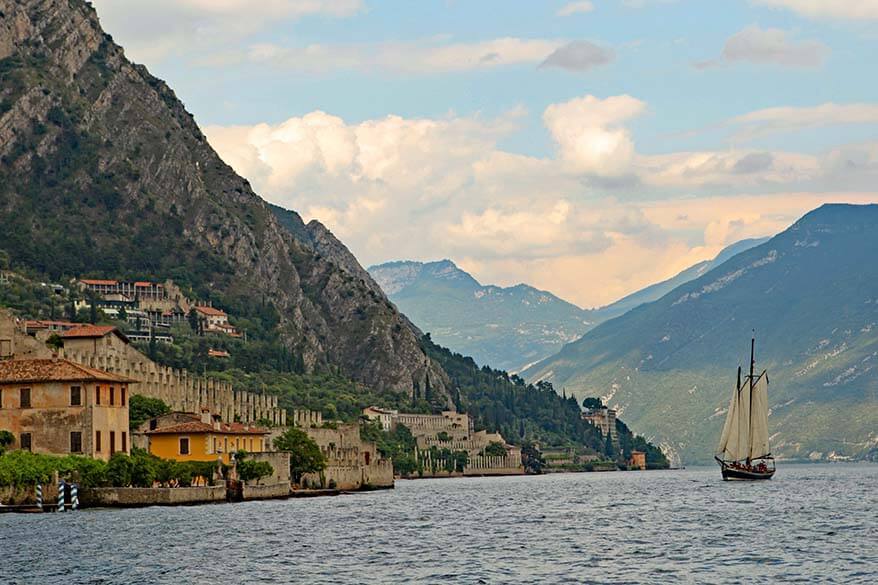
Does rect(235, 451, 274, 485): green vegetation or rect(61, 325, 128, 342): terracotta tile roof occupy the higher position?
rect(61, 325, 128, 342): terracotta tile roof

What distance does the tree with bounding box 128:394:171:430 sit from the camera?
159875mm

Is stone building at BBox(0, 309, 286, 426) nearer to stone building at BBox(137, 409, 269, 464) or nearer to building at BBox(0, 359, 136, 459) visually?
stone building at BBox(137, 409, 269, 464)

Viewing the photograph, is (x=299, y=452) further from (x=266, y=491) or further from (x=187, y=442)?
(x=187, y=442)

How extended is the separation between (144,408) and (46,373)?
128ft

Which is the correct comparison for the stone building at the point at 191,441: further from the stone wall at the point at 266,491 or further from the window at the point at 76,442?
the window at the point at 76,442

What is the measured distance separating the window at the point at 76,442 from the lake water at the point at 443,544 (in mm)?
7776

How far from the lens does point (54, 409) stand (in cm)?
12362

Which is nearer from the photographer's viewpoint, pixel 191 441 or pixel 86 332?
pixel 191 441

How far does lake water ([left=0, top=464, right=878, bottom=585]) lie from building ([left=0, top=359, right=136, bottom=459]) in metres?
8.37

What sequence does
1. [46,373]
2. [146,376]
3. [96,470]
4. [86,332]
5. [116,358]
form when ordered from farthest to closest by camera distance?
[86,332] → [116,358] → [146,376] → [46,373] → [96,470]

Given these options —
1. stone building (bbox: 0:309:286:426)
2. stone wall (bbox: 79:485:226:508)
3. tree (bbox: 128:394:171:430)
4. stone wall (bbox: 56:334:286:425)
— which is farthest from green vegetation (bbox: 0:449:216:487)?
stone wall (bbox: 56:334:286:425)

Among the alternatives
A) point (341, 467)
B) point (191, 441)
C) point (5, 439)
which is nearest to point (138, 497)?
point (5, 439)

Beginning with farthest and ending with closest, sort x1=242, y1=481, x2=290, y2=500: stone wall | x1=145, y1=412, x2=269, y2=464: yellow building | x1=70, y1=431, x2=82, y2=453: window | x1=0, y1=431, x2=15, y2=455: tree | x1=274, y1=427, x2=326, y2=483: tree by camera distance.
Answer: x1=274, y1=427, x2=326, y2=483: tree, x1=145, y1=412, x2=269, y2=464: yellow building, x1=242, y1=481, x2=290, y2=500: stone wall, x1=70, y1=431, x2=82, y2=453: window, x1=0, y1=431, x2=15, y2=455: tree

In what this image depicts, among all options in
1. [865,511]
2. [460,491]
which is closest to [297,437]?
[460,491]
